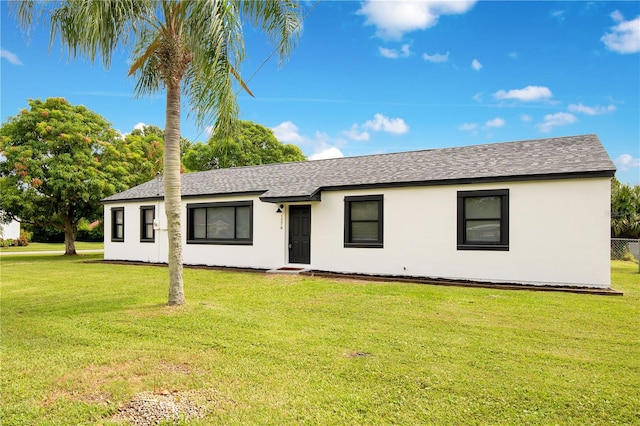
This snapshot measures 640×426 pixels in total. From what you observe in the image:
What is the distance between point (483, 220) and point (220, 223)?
9.59 m

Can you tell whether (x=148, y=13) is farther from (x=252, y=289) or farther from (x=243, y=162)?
(x=243, y=162)

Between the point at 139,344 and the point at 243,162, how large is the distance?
106 ft

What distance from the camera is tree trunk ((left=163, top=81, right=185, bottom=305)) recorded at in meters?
7.30

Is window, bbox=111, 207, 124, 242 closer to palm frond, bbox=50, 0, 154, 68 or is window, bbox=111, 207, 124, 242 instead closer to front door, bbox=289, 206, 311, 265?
front door, bbox=289, 206, 311, 265

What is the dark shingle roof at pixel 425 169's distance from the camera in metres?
9.97

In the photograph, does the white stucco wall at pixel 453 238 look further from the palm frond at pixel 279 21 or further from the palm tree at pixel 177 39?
the palm tree at pixel 177 39

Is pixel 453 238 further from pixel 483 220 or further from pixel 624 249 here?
pixel 624 249

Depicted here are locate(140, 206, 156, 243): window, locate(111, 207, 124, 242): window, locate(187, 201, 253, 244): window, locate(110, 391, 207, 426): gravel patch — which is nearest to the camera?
locate(110, 391, 207, 426): gravel patch

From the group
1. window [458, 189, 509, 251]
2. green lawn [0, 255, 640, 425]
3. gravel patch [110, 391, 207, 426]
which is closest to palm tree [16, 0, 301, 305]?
green lawn [0, 255, 640, 425]

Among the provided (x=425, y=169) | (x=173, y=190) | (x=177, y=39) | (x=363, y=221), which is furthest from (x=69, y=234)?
(x=425, y=169)

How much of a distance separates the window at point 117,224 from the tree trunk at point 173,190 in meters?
12.4

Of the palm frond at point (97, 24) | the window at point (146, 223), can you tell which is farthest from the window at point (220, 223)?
the palm frond at point (97, 24)

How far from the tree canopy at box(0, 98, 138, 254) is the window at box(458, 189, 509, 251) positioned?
58.5ft

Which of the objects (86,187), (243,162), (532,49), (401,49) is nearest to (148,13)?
(401,49)
